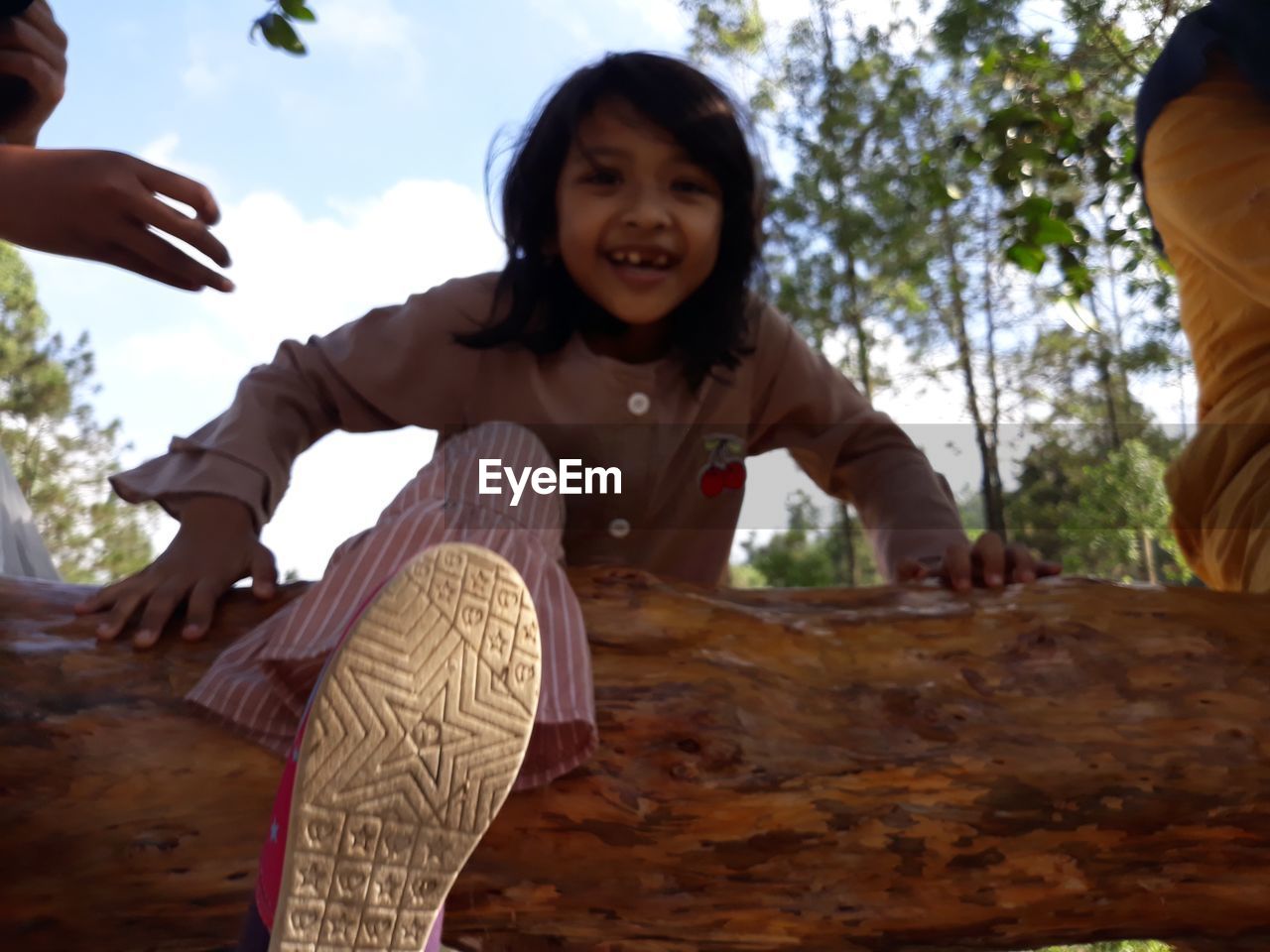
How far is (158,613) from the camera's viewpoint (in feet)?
3.81

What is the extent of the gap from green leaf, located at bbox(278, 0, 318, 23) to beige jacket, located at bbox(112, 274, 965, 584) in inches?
20.6

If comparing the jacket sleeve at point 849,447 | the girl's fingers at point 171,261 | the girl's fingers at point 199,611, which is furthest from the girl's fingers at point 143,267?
the jacket sleeve at point 849,447

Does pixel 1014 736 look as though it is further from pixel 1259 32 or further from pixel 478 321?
pixel 1259 32

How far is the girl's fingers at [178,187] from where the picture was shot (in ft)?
3.83

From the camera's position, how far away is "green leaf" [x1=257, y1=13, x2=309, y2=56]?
1749 mm

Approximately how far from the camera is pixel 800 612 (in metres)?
1.28

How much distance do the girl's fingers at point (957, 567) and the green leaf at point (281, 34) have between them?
4.33 ft

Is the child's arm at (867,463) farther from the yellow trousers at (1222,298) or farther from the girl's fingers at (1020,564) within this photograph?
the yellow trousers at (1222,298)

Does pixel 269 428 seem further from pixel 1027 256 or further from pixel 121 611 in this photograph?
pixel 1027 256

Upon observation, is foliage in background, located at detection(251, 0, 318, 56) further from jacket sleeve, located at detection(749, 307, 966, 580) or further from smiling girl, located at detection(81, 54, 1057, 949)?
jacket sleeve, located at detection(749, 307, 966, 580)

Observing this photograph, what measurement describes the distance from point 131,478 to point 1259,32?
5.72ft

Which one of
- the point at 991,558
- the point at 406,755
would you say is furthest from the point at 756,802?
the point at 991,558

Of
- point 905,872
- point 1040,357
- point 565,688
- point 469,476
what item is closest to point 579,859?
point 565,688

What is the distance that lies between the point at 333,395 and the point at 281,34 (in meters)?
0.65
